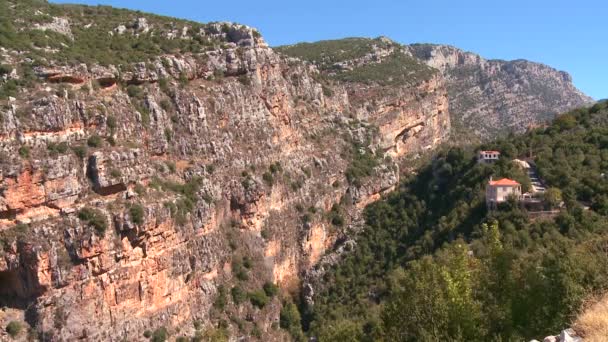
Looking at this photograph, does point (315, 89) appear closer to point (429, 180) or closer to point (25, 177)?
point (429, 180)

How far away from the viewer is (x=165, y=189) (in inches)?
1532

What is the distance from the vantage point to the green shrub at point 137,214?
34.0 metres

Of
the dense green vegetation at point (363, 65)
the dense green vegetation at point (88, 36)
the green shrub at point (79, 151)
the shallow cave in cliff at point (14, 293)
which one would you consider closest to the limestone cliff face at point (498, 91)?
the dense green vegetation at point (363, 65)

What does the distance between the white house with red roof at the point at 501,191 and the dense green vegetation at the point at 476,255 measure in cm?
104

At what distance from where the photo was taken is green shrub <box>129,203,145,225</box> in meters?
34.0

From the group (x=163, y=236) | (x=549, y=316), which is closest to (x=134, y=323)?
(x=163, y=236)

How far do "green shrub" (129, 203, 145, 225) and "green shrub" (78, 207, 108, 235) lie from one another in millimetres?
1890

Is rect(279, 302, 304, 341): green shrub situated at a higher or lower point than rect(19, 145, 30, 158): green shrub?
lower

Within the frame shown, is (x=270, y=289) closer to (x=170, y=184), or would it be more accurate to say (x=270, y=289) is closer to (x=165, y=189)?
(x=170, y=184)

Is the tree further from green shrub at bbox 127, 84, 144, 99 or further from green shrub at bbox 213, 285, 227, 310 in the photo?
green shrub at bbox 127, 84, 144, 99

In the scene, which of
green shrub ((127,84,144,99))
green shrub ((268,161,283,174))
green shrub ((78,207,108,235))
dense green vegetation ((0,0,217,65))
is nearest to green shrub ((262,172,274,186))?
green shrub ((268,161,283,174))

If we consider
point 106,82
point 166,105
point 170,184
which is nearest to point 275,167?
point 166,105

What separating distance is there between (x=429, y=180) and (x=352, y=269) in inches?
629

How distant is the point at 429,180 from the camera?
6347 cm
